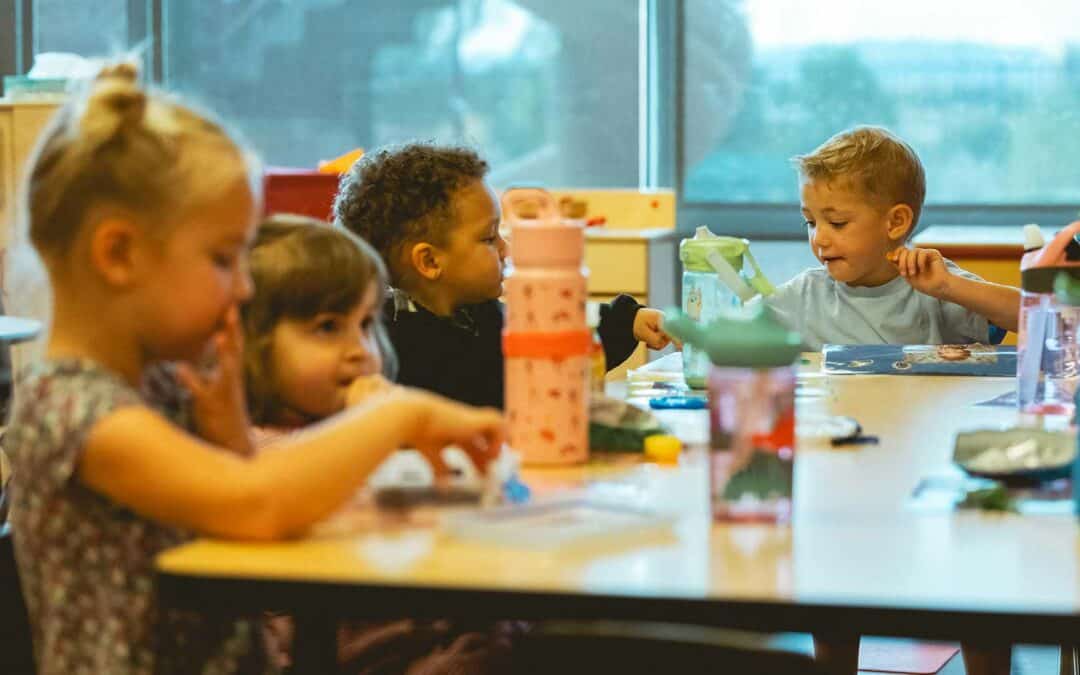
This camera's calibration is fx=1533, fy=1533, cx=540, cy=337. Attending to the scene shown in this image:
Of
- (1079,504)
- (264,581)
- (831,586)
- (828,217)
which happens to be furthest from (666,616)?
(828,217)

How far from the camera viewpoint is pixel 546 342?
1.38 meters

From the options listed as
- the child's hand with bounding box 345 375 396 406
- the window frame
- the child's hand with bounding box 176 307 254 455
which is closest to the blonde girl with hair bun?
the child's hand with bounding box 176 307 254 455

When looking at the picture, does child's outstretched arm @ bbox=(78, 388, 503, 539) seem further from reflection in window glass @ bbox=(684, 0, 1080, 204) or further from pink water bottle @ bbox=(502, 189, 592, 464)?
reflection in window glass @ bbox=(684, 0, 1080, 204)

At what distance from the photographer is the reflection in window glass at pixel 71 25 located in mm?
5559

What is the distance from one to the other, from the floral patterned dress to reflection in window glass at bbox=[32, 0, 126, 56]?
15.3 feet

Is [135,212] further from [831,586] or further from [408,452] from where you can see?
[831,586]

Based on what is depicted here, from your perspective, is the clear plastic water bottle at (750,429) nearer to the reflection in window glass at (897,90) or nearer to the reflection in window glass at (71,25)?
the reflection in window glass at (897,90)

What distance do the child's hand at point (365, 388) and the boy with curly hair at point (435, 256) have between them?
0.59 metres

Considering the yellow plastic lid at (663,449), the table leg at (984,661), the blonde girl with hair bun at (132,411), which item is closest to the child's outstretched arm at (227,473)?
the blonde girl with hair bun at (132,411)

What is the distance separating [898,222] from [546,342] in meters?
1.56

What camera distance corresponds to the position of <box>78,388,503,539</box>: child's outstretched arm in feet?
3.57

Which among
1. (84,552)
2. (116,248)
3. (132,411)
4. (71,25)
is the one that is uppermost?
(71,25)

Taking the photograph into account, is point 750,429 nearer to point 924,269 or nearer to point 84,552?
point 84,552

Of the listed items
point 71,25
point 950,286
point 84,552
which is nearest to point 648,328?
point 950,286
